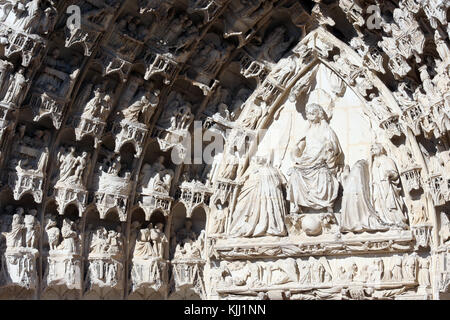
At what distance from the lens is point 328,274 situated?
9.59 m

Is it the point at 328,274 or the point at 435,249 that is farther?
the point at 328,274

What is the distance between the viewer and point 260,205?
10.1m

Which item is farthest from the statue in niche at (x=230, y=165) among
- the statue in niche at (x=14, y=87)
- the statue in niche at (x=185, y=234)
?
the statue in niche at (x=14, y=87)

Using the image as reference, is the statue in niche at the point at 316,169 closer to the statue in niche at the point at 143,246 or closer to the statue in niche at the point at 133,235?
the statue in niche at the point at 143,246

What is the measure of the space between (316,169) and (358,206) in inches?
32.9

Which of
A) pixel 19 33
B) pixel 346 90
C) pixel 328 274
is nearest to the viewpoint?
pixel 19 33

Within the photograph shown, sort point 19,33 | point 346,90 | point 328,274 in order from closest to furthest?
point 19,33 → point 328,274 → point 346,90

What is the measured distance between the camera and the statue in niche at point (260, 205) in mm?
10000

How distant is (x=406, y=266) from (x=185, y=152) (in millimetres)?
3588

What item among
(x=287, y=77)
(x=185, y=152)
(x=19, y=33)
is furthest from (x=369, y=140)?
(x=19, y=33)

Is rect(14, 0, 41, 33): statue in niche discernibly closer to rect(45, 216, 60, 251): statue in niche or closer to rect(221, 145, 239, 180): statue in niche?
rect(45, 216, 60, 251): statue in niche

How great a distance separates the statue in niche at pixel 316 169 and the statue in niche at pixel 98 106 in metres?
2.81

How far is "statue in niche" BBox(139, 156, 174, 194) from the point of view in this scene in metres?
10.2

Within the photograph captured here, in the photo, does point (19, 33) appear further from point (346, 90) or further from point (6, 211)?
point (346, 90)
